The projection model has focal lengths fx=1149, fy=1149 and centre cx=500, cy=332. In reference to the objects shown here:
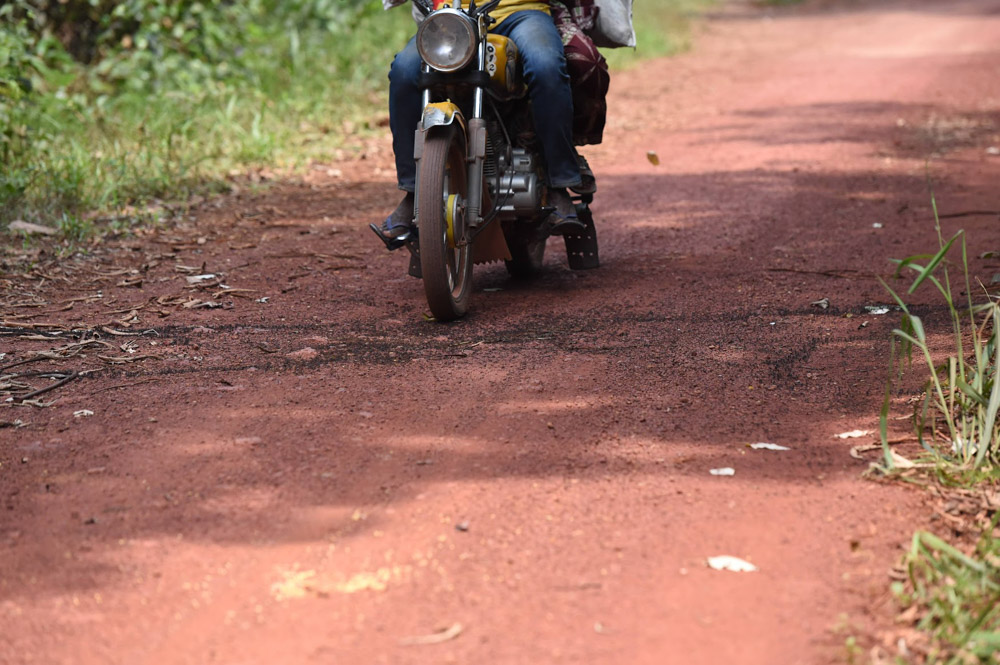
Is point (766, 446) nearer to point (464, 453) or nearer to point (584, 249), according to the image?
point (464, 453)

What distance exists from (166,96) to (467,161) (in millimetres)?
5198

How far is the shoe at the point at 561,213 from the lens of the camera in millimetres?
5016

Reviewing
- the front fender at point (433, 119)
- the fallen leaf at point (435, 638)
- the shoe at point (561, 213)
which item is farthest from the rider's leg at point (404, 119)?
the fallen leaf at point (435, 638)

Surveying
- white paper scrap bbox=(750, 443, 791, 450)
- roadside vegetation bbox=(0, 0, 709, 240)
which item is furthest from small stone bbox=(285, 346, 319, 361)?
roadside vegetation bbox=(0, 0, 709, 240)

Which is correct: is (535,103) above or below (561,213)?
above

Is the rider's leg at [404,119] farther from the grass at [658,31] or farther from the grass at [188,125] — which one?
the grass at [658,31]

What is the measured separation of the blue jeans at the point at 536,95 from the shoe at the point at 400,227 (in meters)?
0.08

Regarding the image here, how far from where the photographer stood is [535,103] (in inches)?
191

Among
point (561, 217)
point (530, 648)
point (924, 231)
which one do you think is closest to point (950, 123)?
point (924, 231)

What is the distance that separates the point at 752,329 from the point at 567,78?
131 cm

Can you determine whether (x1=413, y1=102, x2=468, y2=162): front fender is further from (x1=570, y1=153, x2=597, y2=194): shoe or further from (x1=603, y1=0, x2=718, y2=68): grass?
(x1=603, y1=0, x2=718, y2=68): grass

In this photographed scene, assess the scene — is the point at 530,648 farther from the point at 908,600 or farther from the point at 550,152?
the point at 550,152

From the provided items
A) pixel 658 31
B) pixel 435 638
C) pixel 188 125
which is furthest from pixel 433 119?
pixel 658 31

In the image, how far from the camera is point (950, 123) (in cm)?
953
